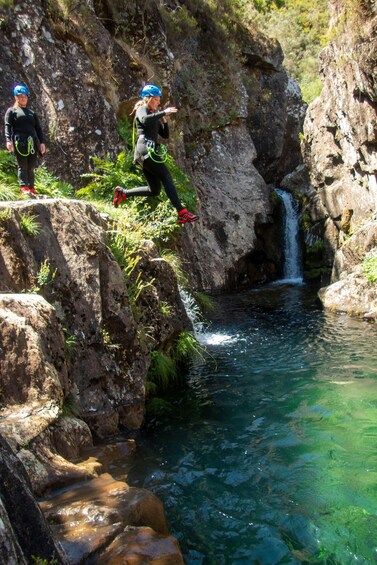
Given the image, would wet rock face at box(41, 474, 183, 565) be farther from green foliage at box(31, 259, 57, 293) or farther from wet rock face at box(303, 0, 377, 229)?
wet rock face at box(303, 0, 377, 229)

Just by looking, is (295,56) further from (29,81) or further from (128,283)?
(128,283)

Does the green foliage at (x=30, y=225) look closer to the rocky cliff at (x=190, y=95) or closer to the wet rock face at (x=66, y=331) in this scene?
the wet rock face at (x=66, y=331)

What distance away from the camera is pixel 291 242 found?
2178 centimetres

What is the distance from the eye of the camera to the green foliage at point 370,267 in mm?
12687

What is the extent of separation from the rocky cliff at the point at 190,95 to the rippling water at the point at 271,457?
25.8 ft

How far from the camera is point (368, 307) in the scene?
12.1 m

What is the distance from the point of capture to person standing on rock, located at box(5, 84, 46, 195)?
7.99 metres

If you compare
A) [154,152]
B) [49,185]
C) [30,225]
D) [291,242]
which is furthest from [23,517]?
[291,242]

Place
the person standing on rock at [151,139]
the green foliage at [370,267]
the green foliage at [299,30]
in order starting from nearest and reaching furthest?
the person standing on rock at [151,139]
the green foliage at [370,267]
the green foliage at [299,30]

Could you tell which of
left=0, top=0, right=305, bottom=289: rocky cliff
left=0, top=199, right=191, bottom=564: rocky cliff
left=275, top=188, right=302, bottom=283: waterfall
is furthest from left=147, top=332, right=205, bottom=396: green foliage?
left=275, top=188, right=302, bottom=283: waterfall

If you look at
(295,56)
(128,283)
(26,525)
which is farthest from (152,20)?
(295,56)

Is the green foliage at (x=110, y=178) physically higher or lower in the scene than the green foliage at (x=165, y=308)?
higher

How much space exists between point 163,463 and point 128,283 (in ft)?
9.13

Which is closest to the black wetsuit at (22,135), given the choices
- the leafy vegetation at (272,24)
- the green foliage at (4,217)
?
the green foliage at (4,217)
